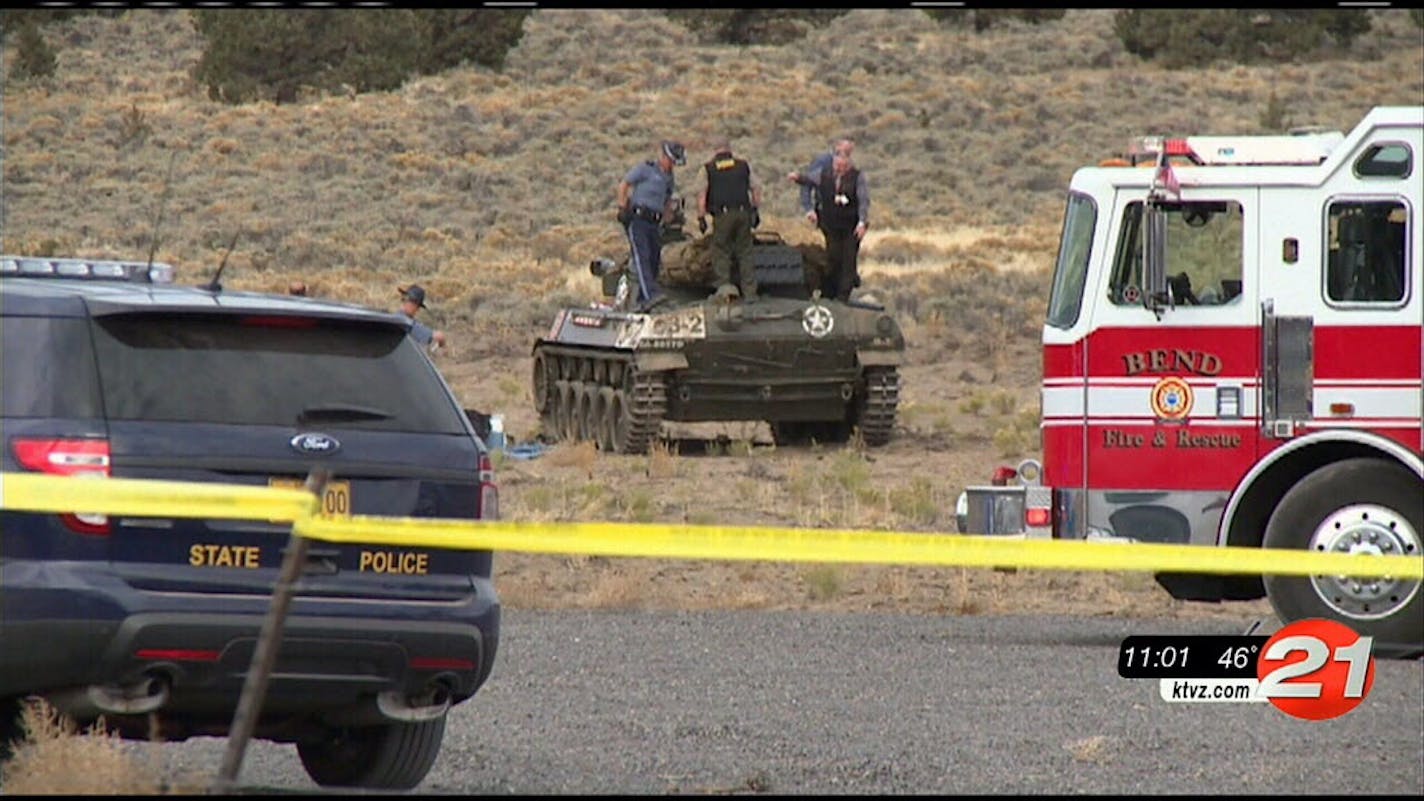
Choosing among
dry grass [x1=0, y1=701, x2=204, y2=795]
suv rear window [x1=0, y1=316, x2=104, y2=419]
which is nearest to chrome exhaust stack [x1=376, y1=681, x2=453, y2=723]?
dry grass [x1=0, y1=701, x2=204, y2=795]

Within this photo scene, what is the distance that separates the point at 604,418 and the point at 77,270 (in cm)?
1702

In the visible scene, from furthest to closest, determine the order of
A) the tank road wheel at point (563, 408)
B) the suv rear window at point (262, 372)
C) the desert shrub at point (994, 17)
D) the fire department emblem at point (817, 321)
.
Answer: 1. the desert shrub at point (994, 17)
2. the tank road wheel at point (563, 408)
3. the fire department emblem at point (817, 321)
4. the suv rear window at point (262, 372)

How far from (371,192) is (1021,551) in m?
47.2

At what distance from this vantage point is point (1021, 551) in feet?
24.8

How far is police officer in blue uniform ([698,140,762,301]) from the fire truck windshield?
995 cm

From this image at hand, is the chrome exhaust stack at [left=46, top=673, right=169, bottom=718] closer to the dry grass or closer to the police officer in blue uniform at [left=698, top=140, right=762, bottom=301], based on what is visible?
the dry grass

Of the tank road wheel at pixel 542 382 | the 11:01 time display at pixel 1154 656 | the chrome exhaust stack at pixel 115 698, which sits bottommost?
the 11:01 time display at pixel 1154 656

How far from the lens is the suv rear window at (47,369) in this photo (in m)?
7.85

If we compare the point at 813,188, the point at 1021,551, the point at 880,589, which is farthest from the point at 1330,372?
the point at 813,188

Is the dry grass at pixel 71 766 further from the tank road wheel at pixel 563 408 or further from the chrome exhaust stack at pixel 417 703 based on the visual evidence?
the tank road wheel at pixel 563 408

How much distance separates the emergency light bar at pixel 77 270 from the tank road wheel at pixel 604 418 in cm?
1657

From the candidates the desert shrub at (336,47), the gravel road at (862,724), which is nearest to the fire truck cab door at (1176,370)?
the gravel road at (862,724)

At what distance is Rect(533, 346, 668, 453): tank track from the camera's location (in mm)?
24703

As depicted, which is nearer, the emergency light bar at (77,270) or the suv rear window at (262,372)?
the suv rear window at (262,372)
